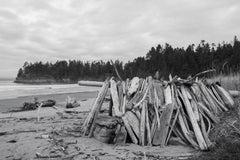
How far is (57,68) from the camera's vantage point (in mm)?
98188

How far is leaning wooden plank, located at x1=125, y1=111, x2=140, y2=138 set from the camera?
16.6ft

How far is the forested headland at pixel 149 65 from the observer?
58.1 m

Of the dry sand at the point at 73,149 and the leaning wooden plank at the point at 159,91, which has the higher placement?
the leaning wooden plank at the point at 159,91

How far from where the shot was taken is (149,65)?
69.3 m

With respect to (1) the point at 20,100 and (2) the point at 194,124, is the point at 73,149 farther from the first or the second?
(1) the point at 20,100

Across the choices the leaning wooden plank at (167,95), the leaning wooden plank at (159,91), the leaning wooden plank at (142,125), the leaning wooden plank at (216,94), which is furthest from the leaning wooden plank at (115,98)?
the leaning wooden plank at (216,94)

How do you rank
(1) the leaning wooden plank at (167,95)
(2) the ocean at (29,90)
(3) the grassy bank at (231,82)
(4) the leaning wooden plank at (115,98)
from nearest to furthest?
1. (4) the leaning wooden plank at (115,98)
2. (1) the leaning wooden plank at (167,95)
3. (3) the grassy bank at (231,82)
4. (2) the ocean at (29,90)

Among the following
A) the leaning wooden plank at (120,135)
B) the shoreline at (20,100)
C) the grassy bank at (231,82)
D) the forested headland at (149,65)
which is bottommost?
the shoreline at (20,100)

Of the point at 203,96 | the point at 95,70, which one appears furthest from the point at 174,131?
the point at 95,70

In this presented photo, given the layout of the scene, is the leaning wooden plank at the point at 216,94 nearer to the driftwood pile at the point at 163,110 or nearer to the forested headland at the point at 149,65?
the driftwood pile at the point at 163,110

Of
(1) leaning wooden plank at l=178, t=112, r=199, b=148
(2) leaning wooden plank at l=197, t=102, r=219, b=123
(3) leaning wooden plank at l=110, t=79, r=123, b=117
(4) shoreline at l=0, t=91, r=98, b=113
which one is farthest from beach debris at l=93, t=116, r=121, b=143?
(4) shoreline at l=0, t=91, r=98, b=113

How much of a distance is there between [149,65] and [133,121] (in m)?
65.1

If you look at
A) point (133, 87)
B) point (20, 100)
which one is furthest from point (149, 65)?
point (133, 87)

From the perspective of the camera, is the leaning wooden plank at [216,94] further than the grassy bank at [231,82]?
No
